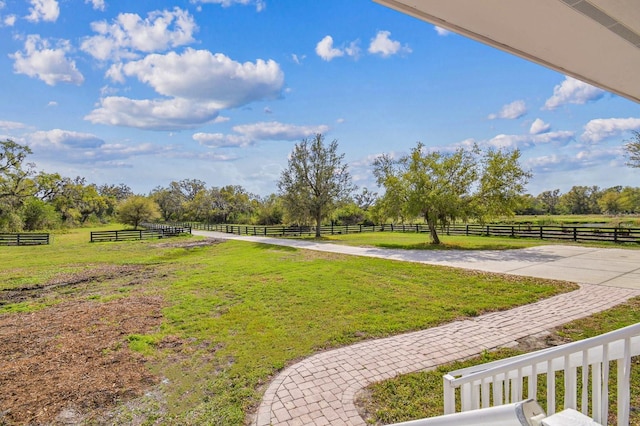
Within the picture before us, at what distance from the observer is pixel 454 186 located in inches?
618

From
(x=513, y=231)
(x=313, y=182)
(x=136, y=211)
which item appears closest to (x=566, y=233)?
(x=513, y=231)

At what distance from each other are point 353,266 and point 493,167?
9.35 metres

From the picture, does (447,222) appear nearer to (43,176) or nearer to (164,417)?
(164,417)

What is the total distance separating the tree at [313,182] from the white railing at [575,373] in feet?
69.6

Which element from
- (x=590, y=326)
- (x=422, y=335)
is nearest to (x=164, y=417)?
(x=422, y=335)

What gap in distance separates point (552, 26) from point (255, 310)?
6239mm

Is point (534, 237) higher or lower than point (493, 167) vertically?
lower

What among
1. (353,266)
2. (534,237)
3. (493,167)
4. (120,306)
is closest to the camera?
(120,306)

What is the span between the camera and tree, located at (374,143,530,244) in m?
15.0

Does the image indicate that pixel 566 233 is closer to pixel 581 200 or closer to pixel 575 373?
pixel 575 373

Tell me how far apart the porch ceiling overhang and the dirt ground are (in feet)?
16.1

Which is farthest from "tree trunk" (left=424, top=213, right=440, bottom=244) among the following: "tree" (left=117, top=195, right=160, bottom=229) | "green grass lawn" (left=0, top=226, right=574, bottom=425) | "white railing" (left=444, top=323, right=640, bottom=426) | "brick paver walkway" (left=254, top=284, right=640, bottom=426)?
"tree" (left=117, top=195, right=160, bottom=229)

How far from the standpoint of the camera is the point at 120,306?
23.2ft

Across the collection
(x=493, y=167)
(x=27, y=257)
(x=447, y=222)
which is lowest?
(x=27, y=257)
